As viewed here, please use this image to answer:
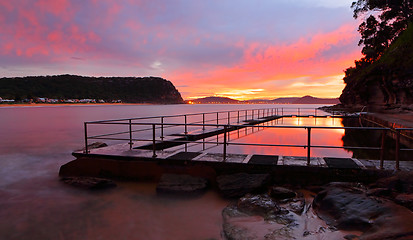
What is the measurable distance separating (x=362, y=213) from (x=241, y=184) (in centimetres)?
226

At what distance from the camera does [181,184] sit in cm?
569

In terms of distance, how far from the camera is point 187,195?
213 inches

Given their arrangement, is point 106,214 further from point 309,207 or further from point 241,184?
point 309,207

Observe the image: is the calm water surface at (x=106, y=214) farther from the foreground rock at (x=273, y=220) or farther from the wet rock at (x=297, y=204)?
the wet rock at (x=297, y=204)

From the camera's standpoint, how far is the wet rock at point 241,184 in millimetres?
5141

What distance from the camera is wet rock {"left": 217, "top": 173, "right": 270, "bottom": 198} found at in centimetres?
514

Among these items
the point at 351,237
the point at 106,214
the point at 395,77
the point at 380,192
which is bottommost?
the point at 106,214

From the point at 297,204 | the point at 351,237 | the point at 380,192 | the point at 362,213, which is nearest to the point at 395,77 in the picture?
the point at 380,192

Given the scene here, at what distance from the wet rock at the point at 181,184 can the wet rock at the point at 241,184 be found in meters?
0.47

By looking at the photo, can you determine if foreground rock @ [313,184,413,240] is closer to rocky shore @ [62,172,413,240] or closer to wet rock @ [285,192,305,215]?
rocky shore @ [62,172,413,240]

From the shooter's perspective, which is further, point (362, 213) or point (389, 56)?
point (389, 56)

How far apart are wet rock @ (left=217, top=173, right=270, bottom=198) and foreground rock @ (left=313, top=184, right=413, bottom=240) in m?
1.11

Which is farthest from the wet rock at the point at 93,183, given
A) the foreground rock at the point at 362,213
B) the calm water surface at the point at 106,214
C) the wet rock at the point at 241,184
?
the foreground rock at the point at 362,213

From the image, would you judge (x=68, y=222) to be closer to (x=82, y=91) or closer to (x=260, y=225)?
(x=260, y=225)
